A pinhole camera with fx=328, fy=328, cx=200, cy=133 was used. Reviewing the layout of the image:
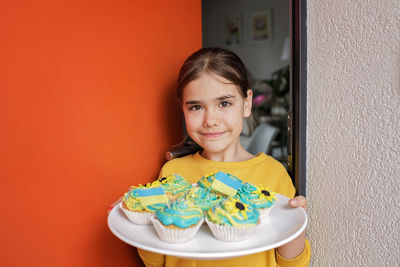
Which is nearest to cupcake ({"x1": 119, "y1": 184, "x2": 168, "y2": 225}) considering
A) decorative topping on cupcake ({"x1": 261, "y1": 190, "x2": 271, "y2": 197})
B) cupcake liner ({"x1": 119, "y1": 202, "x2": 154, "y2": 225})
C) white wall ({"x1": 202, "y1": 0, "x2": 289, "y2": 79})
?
cupcake liner ({"x1": 119, "y1": 202, "x2": 154, "y2": 225})

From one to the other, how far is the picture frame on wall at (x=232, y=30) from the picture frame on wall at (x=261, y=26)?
234 mm

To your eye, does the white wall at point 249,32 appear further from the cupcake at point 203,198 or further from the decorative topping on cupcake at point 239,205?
the decorative topping on cupcake at point 239,205

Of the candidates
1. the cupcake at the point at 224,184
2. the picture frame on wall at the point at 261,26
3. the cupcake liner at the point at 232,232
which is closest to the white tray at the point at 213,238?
the cupcake liner at the point at 232,232

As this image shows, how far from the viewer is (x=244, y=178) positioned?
139cm

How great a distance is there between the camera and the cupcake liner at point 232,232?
95 cm

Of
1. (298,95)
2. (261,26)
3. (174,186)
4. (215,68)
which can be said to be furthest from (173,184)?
(261,26)

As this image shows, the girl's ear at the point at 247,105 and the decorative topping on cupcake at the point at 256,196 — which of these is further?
the girl's ear at the point at 247,105

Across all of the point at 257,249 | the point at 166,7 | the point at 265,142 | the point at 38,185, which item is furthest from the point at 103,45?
the point at 265,142

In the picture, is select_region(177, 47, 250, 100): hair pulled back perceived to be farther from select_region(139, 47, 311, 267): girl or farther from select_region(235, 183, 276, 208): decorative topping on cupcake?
select_region(235, 183, 276, 208): decorative topping on cupcake

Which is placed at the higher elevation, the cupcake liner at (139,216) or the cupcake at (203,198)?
the cupcake at (203,198)

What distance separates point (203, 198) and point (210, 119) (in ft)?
1.02

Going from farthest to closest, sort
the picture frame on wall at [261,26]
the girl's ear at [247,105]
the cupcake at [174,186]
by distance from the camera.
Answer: the picture frame on wall at [261,26]
the girl's ear at [247,105]
the cupcake at [174,186]

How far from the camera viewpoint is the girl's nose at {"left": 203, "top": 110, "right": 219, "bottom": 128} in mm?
1284

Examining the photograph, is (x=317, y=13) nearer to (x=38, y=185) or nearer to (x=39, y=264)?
(x=38, y=185)
